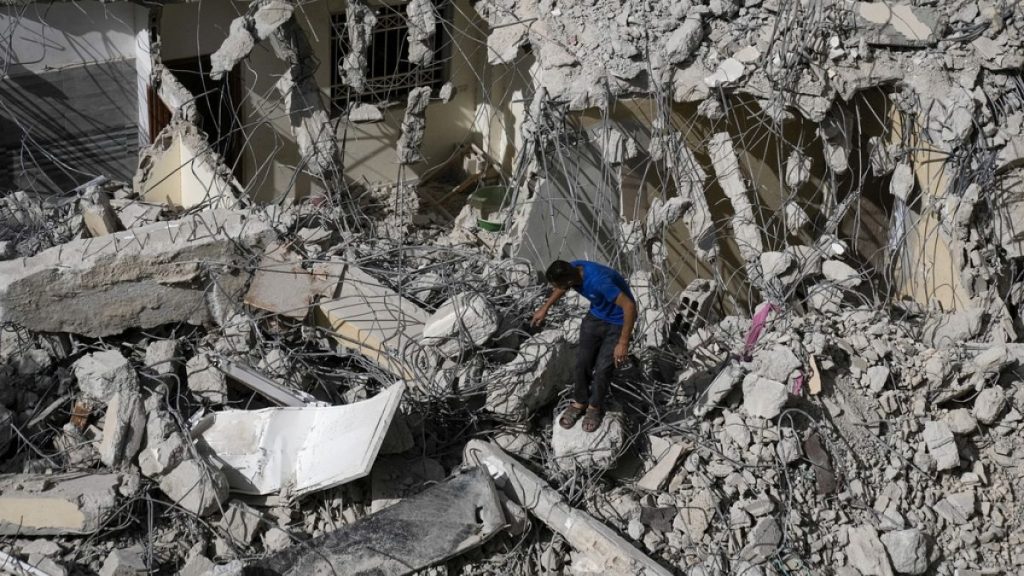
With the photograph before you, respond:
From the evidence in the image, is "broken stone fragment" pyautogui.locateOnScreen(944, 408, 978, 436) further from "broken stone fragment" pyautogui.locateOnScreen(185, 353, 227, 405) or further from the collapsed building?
"broken stone fragment" pyautogui.locateOnScreen(185, 353, 227, 405)

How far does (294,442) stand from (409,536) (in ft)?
3.06

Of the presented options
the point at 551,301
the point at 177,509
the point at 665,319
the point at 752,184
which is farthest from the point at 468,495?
the point at 752,184

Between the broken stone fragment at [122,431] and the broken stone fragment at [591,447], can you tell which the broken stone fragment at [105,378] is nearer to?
the broken stone fragment at [122,431]

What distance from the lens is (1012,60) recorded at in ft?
28.9

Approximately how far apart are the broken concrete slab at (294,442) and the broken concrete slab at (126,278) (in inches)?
38.8

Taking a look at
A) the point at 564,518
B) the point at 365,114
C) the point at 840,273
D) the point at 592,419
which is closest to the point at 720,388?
the point at 592,419

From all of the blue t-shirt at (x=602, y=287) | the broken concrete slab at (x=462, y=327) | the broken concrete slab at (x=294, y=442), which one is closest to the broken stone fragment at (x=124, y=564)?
the broken concrete slab at (x=294, y=442)

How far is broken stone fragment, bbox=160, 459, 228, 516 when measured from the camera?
663cm

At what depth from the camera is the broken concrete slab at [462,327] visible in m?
7.42

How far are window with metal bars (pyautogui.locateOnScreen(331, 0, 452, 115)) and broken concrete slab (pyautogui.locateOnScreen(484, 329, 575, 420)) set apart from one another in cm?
478

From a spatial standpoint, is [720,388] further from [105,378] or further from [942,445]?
[105,378]

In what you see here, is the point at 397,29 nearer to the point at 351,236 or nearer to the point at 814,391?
the point at 351,236

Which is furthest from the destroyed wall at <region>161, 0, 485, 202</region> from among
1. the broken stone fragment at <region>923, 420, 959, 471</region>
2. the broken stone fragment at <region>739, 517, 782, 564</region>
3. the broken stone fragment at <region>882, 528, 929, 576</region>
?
the broken stone fragment at <region>882, 528, 929, 576</region>

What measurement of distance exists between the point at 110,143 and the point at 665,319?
18.7ft
